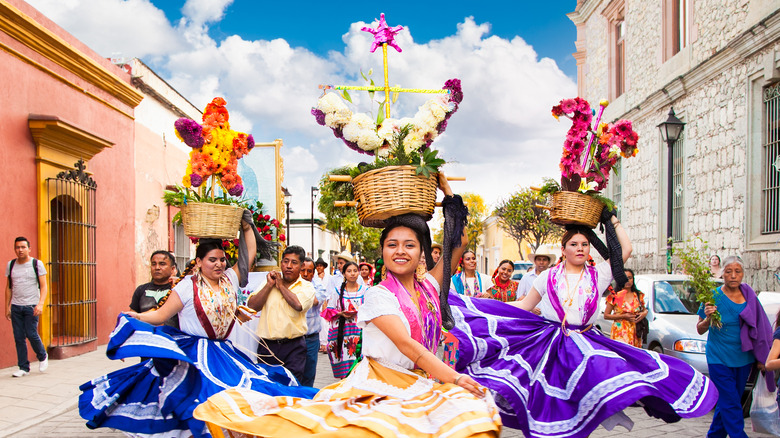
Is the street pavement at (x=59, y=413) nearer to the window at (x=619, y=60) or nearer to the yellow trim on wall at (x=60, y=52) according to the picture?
the yellow trim on wall at (x=60, y=52)

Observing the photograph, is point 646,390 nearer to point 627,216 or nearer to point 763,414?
point 763,414

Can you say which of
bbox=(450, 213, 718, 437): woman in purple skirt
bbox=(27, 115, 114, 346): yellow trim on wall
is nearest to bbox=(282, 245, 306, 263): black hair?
bbox=(450, 213, 718, 437): woman in purple skirt

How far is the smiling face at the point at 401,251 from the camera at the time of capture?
3.63 metres

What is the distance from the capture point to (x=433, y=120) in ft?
13.3

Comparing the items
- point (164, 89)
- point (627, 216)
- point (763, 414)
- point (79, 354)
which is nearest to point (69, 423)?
point (79, 354)

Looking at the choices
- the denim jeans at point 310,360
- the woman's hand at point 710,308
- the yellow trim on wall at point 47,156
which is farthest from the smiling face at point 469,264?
the yellow trim on wall at point 47,156

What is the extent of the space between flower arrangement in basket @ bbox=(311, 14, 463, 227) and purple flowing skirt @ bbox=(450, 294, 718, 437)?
1.59m

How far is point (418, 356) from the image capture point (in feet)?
10.7

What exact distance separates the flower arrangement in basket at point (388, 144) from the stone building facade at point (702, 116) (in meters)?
10.7

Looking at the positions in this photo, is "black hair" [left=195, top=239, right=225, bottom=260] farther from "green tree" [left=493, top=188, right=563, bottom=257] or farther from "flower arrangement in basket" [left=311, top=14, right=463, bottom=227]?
"green tree" [left=493, top=188, right=563, bottom=257]

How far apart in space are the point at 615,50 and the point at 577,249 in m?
20.2

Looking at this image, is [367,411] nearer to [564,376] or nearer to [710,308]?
[564,376]

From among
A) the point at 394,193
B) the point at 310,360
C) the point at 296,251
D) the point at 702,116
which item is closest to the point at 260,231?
the point at 296,251

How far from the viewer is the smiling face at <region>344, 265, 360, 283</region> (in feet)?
32.9
